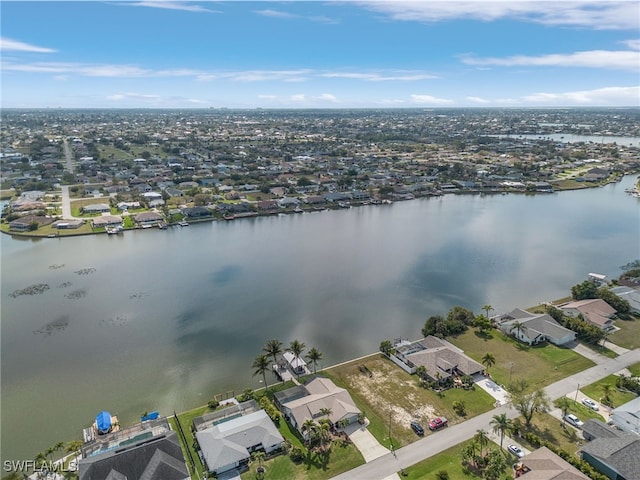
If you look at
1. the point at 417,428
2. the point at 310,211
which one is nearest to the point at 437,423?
the point at 417,428

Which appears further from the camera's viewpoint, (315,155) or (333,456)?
(315,155)

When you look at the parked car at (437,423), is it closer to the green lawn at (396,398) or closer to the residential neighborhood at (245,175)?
the green lawn at (396,398)

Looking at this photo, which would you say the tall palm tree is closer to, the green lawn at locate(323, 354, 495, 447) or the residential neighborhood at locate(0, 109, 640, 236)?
the green lawn at locate(323, 354, 495, 447)

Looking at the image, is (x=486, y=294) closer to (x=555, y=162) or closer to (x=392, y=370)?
(x=392, y=370)

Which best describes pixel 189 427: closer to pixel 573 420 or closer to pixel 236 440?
pixel 236 440

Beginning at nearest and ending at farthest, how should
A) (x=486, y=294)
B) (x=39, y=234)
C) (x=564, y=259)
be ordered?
Result: (x=486, y=294) → (x=564, y=259) → (x=39, y=234)

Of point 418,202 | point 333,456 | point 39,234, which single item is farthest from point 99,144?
point 333,456

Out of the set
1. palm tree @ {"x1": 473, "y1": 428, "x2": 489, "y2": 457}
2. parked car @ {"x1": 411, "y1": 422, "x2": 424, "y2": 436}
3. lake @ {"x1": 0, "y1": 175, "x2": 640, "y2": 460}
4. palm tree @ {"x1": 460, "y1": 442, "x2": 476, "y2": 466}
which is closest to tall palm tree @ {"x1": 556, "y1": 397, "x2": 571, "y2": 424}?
palm tree @ {"x1": 473, "y1": 428, "x2": 489, "y2": 457}
